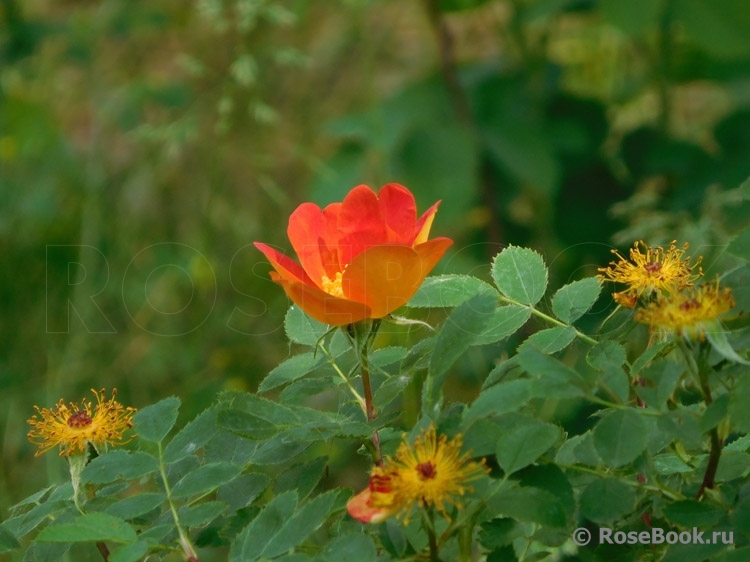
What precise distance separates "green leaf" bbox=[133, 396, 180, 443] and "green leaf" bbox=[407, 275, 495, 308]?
0.47 feet

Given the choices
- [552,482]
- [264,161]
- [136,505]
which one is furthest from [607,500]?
[264,161]

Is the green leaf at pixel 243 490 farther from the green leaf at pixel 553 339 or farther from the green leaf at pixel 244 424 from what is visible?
the green leaf at pixel 553 339

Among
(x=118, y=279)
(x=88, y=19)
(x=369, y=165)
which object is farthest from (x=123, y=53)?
(x=369, y=165)

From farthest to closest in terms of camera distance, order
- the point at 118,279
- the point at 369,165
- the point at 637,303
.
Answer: the point at 118,279
the point at 369,165
the point at 637,303

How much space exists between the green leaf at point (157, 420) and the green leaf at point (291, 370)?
2.1 inches

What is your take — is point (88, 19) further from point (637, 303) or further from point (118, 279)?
point (637, 303)

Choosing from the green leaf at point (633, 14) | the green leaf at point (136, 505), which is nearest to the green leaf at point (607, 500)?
the green leaf at point (136, 505)

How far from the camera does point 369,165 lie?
6.16ft

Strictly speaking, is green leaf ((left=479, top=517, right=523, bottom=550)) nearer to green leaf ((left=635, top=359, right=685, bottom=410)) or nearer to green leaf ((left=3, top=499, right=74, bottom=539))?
green leaf ((left=635, top=359, right=685, bottom=410))

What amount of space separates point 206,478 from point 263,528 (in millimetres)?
54

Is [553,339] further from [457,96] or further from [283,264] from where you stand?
[457,96]

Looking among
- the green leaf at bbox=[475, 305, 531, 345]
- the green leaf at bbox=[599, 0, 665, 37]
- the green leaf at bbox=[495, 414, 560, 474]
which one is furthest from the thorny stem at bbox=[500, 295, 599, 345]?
the green leaf at bbox=[599, 0, 665, 37]

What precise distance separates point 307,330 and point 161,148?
1.68 meters

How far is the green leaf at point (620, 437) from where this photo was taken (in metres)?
0.43
